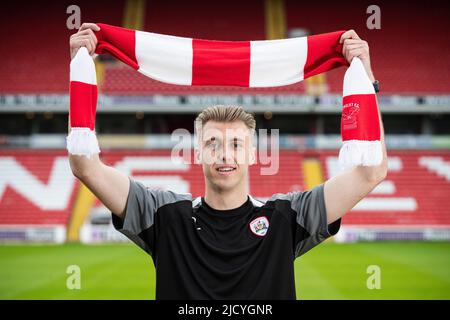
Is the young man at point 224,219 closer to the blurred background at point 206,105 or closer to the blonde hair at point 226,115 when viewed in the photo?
the blonde hair at point 226,115

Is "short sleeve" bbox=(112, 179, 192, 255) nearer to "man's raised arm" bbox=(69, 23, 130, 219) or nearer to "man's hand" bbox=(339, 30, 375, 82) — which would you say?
"man's raised arm" bbox=(69, 23, 130, 219)

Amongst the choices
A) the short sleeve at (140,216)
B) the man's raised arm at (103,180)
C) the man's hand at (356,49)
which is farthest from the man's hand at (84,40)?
the man's hand at (356,49)

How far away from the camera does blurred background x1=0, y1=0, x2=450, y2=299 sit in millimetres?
14570

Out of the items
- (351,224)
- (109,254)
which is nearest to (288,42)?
(109,254)

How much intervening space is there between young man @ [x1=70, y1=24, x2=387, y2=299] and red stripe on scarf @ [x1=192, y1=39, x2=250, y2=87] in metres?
0.49

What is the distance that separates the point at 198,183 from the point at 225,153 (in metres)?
15.1

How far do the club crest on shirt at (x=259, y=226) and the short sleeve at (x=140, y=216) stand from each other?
1.29 feet

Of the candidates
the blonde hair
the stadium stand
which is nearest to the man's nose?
the blonde hair

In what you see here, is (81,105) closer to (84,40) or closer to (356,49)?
(84,40)

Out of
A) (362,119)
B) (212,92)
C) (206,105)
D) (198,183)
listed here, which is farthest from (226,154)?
(212,92)

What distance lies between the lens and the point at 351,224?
50.4ft

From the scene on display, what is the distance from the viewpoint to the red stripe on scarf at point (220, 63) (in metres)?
2.35
